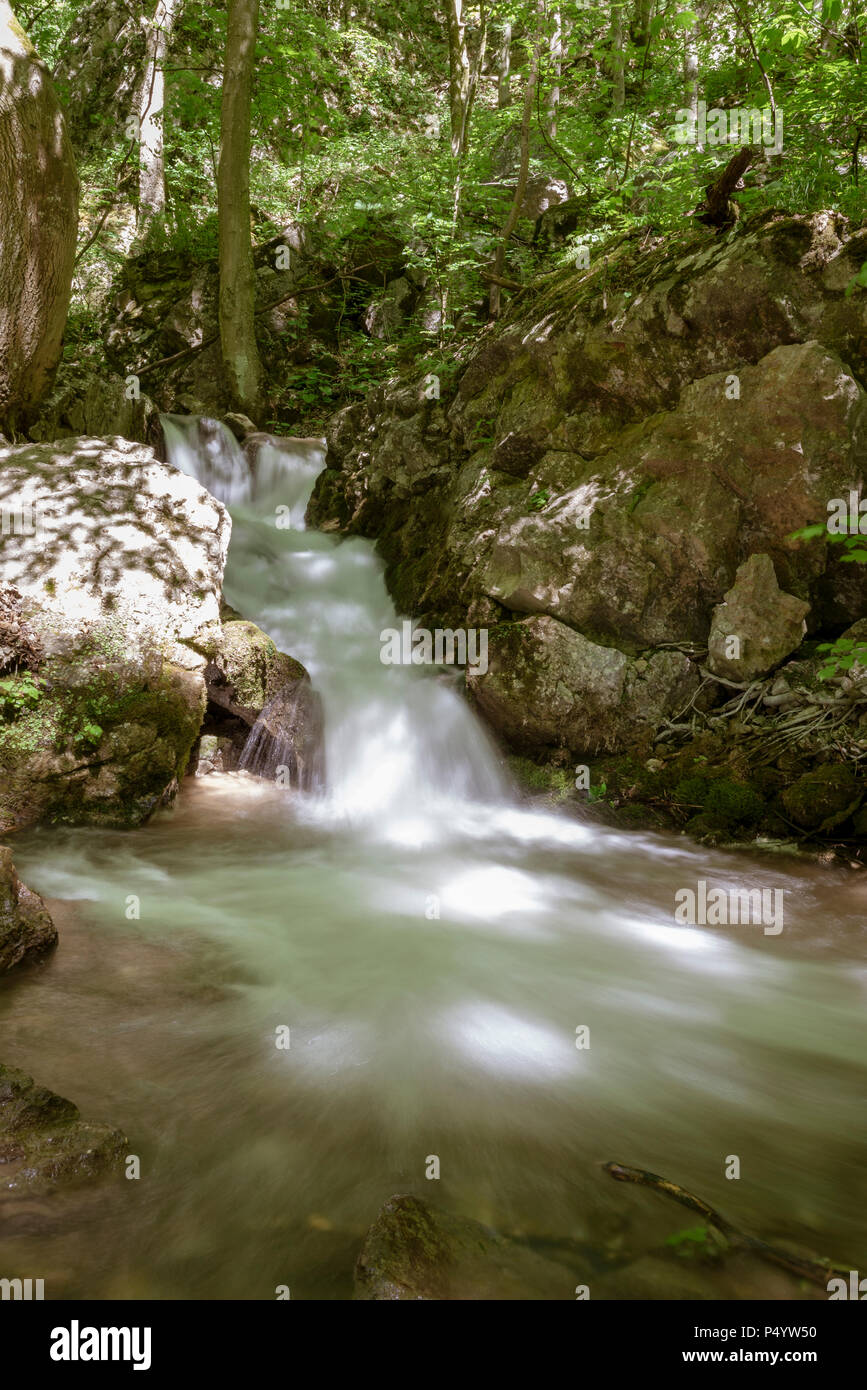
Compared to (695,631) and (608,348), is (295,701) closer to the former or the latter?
(695,631)

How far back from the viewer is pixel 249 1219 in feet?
6.90

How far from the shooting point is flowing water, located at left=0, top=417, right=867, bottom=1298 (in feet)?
6.81

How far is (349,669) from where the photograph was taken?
759 centimetres

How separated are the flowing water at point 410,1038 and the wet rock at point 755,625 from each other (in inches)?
61.2

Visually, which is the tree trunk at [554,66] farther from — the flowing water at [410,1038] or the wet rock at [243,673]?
the flowing water at [410,1038]

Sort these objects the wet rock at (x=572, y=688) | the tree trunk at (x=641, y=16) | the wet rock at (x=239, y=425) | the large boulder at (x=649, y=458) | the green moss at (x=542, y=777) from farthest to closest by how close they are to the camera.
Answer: the tree trunk at (x=641, y=16) → the wet rock at (x=239, y=425) → the green moss at (x=542, y=777) → the wet rock at (x=572, y=688) → the large boulder at (x=649, y=458)

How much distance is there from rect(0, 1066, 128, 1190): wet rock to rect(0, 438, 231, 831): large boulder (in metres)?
3.27

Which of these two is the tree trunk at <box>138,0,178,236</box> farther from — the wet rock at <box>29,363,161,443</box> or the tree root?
the tree root

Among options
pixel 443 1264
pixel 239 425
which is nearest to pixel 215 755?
pixel 443 1264

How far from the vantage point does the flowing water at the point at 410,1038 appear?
6.81 feet

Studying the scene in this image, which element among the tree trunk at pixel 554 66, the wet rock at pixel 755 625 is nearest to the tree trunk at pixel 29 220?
the tree trunk at pixel 554 66

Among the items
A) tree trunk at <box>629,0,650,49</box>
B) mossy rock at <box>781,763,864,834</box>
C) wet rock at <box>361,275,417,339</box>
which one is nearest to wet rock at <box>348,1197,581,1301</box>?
mossy rock at <box>781,763,864,834</box>

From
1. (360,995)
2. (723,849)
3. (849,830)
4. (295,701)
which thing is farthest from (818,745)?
(295,701)

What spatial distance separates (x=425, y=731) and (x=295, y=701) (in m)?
1.25
